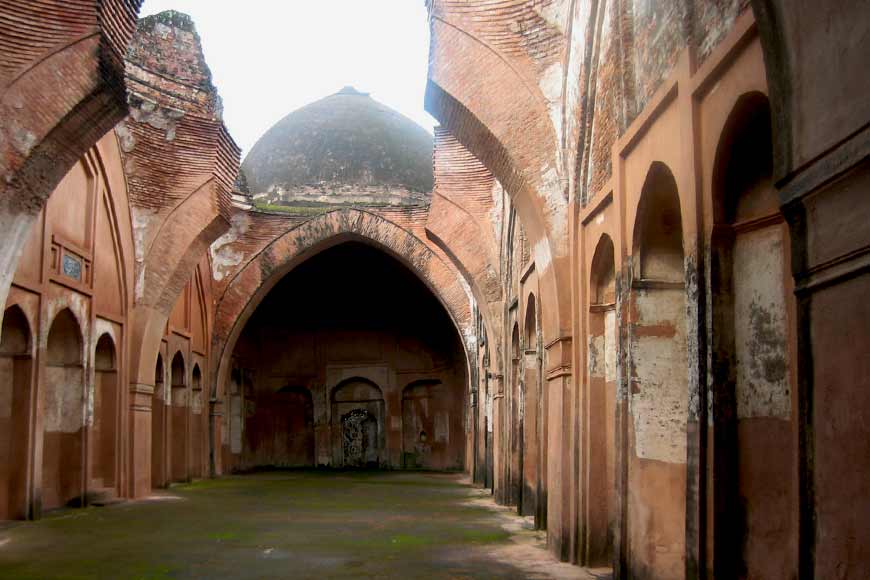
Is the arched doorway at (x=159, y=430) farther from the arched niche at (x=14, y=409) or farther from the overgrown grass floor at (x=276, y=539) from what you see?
the arched niche at (x=14, y=409)

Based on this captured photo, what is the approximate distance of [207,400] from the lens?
778 inches

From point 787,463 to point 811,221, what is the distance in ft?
5.25

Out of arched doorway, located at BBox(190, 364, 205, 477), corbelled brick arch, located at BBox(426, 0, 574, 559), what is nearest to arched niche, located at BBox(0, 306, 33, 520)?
corbelled brick arch, located at BBox(426, 0, 574, 559)

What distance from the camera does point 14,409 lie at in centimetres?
1055

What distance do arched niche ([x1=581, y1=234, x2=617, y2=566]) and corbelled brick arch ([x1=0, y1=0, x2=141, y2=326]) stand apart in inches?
173

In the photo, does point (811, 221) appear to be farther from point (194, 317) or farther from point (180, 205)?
point (194, 317)

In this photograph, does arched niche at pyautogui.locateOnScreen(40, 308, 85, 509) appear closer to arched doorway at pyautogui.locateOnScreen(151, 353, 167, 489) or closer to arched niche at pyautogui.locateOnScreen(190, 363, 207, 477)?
arched doorway at pyautogui.locateOnScreen(151, 353, 167, 489)

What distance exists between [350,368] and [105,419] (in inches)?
476

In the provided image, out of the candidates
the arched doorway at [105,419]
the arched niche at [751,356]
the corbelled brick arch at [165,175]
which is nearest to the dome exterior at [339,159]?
the corbelled brick arch at [165,175]

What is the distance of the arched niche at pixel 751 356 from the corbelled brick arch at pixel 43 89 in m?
5.49

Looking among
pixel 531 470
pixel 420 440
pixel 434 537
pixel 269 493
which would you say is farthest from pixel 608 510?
pixel 420 440

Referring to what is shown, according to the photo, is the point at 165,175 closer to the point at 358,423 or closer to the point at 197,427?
the point at 197,427

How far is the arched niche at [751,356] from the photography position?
4.13 m

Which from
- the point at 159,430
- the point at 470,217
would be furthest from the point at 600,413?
the point at 159,430
